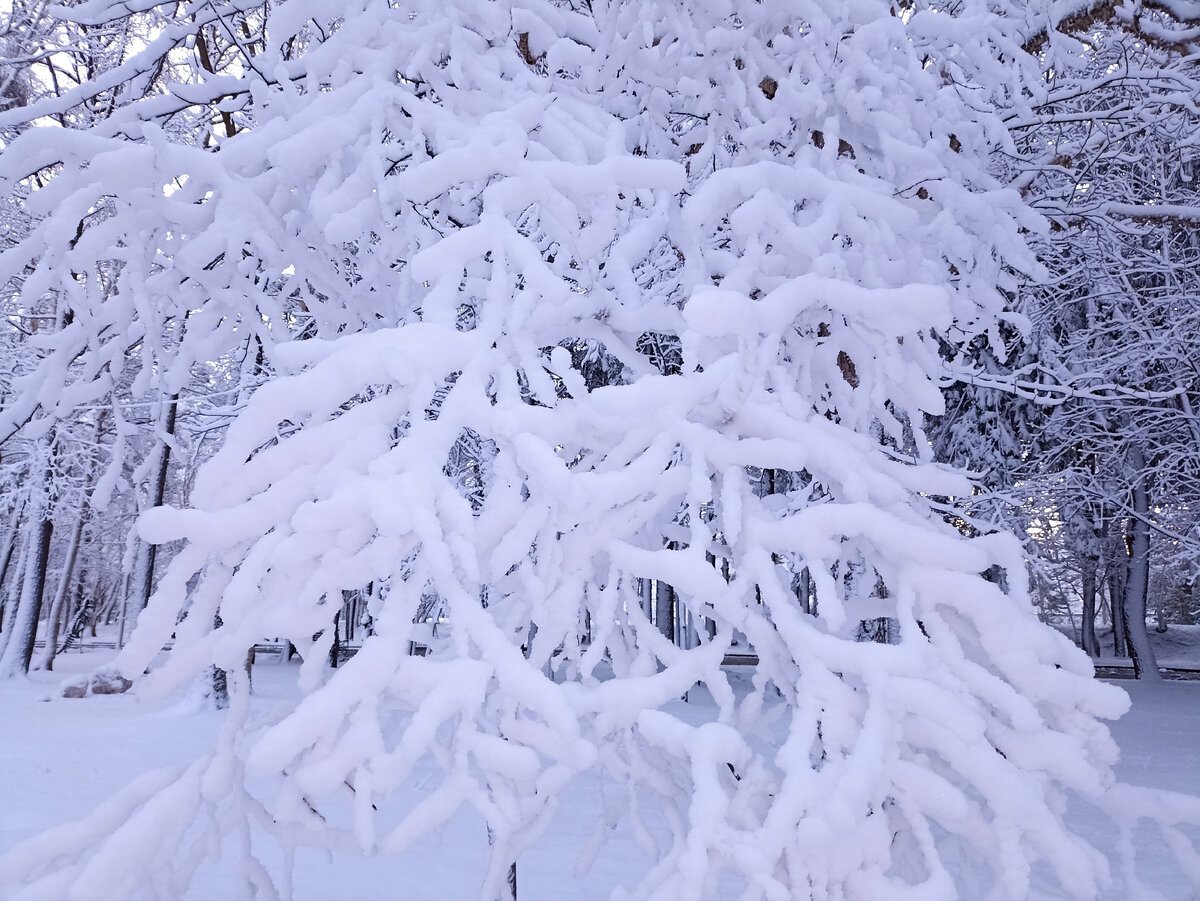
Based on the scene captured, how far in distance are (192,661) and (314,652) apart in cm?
22

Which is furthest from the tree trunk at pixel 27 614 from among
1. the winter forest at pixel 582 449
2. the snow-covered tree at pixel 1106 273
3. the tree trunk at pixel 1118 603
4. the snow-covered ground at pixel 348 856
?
the tree trunk at pixel 1118 603

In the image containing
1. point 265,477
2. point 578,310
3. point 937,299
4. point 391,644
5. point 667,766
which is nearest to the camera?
point 391,644

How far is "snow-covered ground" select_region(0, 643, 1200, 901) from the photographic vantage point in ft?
15.6

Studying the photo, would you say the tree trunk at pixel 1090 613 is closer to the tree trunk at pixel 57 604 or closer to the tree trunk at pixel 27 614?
the tree trunk at pixel 27 614

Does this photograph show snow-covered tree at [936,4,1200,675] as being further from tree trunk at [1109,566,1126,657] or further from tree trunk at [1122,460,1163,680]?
tree trunk at [1109,566,1126,657]

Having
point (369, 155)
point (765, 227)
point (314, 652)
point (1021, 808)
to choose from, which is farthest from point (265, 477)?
point (1021, 808)

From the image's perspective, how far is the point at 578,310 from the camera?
2.09 metres

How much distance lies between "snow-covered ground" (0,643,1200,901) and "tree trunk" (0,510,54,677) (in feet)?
2.97

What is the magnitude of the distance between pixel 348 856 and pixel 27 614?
13708 millimetres

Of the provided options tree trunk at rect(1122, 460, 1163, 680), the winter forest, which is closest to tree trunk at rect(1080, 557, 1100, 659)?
tree trunk at rect(1122, 460, 1163, 680)

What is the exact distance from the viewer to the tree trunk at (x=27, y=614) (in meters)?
15.4

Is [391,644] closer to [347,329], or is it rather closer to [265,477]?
[265,477]

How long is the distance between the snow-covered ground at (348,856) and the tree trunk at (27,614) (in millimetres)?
904

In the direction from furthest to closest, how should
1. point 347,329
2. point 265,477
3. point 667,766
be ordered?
point 347,329, point 667,766, point 265,477
